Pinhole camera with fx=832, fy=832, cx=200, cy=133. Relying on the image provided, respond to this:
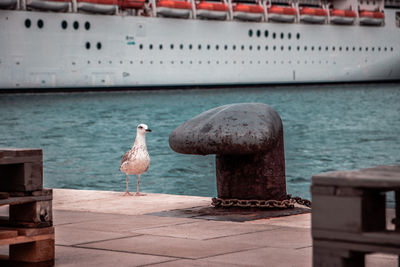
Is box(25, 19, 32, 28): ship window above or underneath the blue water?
above

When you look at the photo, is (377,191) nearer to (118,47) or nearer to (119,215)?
(119,215)

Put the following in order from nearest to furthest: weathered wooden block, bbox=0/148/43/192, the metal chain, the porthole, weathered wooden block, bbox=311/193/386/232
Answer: weathered wooden block, bbox=311/193/386/232, weathered wooden block, bbox=0/148/43/192, the metal chain, the porthole

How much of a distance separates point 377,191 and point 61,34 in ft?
160

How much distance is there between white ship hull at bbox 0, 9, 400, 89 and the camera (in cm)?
4922

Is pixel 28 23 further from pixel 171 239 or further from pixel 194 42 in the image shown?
pixel 171 239

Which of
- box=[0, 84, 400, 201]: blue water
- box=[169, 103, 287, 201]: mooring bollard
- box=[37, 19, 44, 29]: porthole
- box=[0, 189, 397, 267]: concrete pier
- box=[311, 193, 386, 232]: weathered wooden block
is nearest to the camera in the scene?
box=[311, 193, 386, 232]: weathered wooden block

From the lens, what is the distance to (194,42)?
186 feet

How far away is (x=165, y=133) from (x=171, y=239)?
80.1ft

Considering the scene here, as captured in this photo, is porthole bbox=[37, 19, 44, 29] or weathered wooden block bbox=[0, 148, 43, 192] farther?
porthole bbox=[37, 19, 44, 29]

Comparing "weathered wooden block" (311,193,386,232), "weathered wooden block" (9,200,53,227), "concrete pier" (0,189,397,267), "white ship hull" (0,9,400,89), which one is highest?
"white ship hull" (0,9,400,89)

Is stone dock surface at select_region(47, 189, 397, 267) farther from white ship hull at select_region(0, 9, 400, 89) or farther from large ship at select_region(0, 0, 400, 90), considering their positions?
large ship at select_region(0, 0, 400, 90)

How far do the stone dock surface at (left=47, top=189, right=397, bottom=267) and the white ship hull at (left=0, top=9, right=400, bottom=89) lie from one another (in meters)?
43.0

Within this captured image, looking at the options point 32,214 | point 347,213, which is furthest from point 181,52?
point 347,213

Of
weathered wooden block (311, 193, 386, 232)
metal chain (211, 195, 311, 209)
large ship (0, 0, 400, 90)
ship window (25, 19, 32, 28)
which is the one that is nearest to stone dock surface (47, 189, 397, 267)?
metal chain (211, 195, 311, 209)
